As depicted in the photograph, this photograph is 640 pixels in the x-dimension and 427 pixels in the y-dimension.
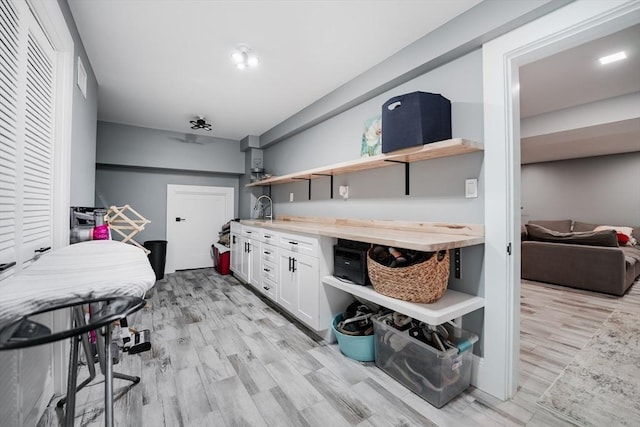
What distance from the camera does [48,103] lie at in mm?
1674

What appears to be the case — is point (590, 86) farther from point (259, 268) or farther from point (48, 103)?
point (48, 103)

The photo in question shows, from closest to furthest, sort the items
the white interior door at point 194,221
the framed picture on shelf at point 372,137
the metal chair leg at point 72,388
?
1. the metal chair leg at point 72,388
2. the framed picture on shelf at point 372,137
3. the white interior door at point 194,221

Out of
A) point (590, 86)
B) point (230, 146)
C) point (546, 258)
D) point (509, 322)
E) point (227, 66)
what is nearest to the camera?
point (509, 322)

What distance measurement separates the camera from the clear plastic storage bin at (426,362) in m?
1.58

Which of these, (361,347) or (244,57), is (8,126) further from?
(361,347)

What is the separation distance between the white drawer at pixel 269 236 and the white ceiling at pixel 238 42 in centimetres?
157

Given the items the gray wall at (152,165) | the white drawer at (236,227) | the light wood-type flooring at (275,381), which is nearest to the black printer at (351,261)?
the light wood-type flooring at (275,381)

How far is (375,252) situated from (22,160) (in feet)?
6.72

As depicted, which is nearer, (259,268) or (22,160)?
(22,160)

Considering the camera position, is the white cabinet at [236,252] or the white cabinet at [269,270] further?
the white cabinet at [236,252]

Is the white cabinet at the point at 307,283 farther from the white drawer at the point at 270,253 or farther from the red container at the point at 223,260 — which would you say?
the red container at the point at 223,260

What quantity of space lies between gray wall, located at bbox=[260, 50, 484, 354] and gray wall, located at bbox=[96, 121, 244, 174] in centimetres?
202

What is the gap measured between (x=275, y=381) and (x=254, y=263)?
1871 mm

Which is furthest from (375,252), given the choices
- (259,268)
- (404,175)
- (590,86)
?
(590,86)
